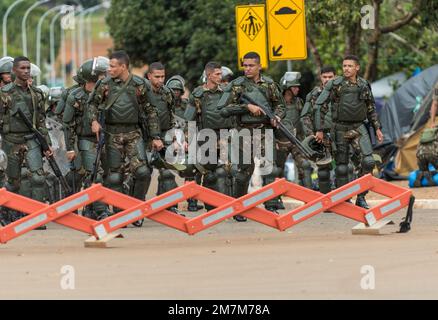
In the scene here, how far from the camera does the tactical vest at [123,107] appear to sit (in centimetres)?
1692

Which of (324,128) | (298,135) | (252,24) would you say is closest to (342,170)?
(324,128)

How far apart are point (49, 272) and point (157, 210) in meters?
2.15

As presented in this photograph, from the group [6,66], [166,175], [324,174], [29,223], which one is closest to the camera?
[29,223]

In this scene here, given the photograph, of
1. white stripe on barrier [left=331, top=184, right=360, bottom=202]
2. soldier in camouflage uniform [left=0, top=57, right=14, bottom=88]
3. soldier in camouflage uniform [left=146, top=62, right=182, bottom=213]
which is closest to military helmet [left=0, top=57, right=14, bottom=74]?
soldier in camouflage uniform [left=0, top=57, right=14, bottom=88]

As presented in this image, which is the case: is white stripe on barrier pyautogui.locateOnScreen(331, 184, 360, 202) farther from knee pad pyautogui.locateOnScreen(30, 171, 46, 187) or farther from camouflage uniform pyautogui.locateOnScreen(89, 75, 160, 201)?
knee pad pyautogui.locateOnScreen(30, 171, 46, 187)

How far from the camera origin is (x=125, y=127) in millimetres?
17109

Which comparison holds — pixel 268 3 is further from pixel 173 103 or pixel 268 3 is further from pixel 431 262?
pixel 431 262

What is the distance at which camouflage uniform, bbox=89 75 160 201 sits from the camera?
1695cm

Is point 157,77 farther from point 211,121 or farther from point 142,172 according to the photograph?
point 142,172

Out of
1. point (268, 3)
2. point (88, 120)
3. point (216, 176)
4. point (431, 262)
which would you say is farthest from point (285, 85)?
point (431, 262)

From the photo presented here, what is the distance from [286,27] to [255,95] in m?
3.96

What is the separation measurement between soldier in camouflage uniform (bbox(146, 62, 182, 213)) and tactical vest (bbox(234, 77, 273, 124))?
1792 millimetres
